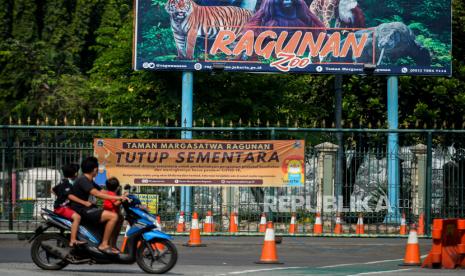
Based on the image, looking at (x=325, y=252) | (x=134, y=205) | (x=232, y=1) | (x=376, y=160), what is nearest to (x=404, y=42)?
(x=232, y=1)

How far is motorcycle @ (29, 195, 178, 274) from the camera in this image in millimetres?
14469

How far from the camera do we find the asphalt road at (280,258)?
15219mm

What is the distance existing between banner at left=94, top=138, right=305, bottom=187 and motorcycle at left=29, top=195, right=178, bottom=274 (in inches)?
303

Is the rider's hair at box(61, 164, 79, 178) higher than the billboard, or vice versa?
the billboard

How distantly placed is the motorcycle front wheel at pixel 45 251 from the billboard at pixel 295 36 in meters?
14.1

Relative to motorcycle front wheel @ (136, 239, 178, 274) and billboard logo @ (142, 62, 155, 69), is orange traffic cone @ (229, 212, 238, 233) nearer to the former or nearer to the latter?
billboard logo @ (142, 62, 155, 69)

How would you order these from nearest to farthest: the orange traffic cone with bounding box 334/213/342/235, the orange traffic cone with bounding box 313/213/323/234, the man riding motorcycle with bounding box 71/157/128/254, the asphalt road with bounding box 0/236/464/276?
1. the man riding motorcycle with bounding box 71/157/128/254
2. the asphalt road with bounding box 0/236/464/276
3. the orange traffic cone with bounding box 313/213/323/234
4. the orange traffic cone with bounding box 334/213/342/235

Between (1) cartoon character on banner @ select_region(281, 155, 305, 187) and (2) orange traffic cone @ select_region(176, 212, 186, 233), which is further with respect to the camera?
(2) orange traffic cone @ select_region(176, 212, 186, 233)

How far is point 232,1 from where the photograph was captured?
29125 mm

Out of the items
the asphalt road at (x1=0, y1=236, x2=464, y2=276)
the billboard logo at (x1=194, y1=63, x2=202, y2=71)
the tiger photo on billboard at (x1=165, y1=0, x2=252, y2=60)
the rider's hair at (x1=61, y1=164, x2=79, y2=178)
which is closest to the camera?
the asphalt road at (x1=0, y1=236, x2=464, y2=276)

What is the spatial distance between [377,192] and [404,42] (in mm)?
6415

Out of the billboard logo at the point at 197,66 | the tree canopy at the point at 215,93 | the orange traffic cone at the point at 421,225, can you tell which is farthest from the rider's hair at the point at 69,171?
the tree canopy at the point at 215,93

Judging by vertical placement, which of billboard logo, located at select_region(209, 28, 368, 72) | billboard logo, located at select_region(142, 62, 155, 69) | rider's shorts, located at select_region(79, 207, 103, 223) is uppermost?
billboard logo, located at select_region(209, 28, 368, 72)

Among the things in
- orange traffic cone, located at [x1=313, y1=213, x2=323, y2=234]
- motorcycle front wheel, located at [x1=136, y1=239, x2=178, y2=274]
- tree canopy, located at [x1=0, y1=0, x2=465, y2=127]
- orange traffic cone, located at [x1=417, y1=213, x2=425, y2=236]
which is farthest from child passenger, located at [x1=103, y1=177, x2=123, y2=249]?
tree canopy, located at [x1=0, y1=0, x2=465, y2=127]
